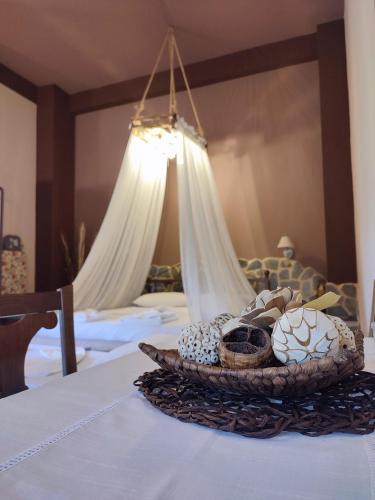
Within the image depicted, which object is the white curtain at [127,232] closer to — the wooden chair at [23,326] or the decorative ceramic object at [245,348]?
the wooden chair at [23,326]

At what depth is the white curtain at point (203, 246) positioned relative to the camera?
2826 mm

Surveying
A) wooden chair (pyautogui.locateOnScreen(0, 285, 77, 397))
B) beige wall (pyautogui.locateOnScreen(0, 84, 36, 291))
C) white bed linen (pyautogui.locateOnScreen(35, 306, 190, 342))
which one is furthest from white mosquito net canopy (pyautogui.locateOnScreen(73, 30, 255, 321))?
wooden chair (pyautogui.locateOnScreen(0, 285, 77, 397))

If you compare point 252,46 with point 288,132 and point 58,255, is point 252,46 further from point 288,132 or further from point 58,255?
point 58,255

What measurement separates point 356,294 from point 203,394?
320 cm

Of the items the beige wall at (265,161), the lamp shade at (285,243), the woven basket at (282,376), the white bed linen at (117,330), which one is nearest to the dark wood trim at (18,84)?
the beige wall at (265,161)

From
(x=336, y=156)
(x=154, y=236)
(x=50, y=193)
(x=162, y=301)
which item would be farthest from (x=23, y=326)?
(x=50, y=193)

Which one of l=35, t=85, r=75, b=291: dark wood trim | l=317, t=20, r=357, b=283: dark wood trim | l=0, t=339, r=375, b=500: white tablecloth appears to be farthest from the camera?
l=35, t=85, r=75, b=291: dark wood trim

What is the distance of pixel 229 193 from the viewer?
14.1ft

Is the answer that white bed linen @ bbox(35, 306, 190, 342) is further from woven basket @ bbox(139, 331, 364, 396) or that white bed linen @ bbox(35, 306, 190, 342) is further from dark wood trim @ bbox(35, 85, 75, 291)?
dark wood trim @ bbox(35, 85, 75, 291)

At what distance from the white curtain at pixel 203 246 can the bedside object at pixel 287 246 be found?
78cm

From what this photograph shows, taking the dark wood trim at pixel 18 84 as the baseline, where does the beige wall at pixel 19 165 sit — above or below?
below

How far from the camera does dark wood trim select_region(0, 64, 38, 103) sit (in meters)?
4.20

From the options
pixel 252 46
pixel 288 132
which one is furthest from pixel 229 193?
pixel 252 46

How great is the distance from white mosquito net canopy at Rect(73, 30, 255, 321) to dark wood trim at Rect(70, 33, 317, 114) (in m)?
0.50
